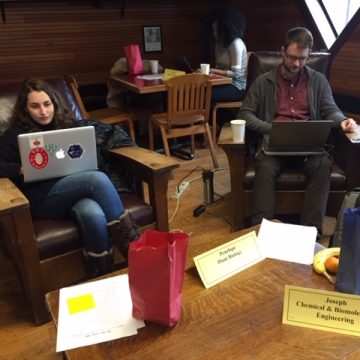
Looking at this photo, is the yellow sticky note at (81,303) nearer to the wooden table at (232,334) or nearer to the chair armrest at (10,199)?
the wooden table at (232,334)

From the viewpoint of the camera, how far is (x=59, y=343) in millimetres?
956

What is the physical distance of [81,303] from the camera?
1.08 metres

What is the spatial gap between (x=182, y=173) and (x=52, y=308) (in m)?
2.16

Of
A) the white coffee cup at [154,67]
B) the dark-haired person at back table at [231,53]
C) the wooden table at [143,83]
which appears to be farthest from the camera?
the white coffee cup at [154,67]

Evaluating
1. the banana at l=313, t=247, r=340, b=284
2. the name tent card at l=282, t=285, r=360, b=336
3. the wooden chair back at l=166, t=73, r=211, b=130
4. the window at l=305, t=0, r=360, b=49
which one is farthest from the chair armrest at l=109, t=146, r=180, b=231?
the window at l=305, t=0, r=360, b=49

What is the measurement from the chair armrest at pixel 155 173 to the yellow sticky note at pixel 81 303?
2.31 ft

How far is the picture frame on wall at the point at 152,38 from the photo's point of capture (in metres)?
4.31

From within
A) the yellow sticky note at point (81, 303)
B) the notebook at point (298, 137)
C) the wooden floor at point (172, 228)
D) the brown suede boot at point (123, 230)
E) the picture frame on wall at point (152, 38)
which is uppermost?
the picture frame on wall at point (152, 38)

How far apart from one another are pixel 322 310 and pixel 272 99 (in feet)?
4.91

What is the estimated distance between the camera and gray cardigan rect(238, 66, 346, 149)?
87.7 inches

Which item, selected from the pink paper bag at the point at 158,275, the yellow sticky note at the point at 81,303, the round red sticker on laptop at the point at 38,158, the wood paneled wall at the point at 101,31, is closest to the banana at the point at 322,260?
the pink paper bag at the point at 158,275

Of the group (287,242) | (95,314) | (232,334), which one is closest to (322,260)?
(287,242)

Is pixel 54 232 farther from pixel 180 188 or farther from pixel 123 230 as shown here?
pixel 180 188

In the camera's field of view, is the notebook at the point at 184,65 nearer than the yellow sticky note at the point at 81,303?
No
